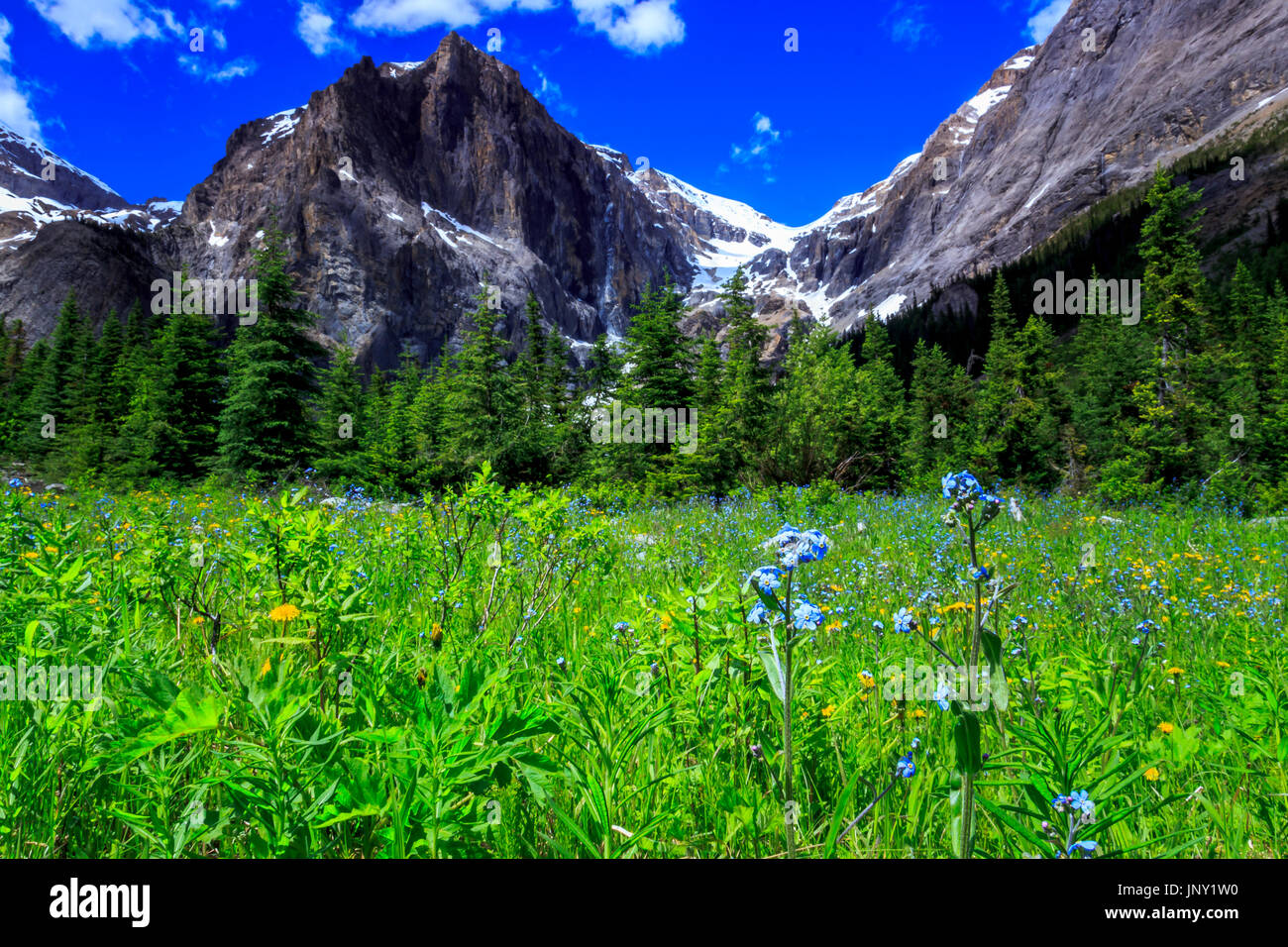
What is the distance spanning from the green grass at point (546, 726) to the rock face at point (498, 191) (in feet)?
220

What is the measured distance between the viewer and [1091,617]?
3961mm

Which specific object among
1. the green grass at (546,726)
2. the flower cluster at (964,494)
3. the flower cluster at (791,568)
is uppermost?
the flower cluster at (964,494)

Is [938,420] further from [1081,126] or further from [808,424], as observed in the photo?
[1081,126]

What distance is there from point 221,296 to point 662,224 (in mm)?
139889

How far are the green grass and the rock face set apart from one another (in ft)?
220

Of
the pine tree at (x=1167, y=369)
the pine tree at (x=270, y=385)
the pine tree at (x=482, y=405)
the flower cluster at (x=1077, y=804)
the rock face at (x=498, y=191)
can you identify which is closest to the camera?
the flower cluster at (x=1077, y=804)

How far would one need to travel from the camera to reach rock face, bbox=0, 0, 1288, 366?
253 feet

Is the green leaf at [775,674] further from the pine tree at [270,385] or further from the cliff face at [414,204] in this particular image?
the cliff face at [414,204]

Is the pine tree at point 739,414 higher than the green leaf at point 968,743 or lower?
higher

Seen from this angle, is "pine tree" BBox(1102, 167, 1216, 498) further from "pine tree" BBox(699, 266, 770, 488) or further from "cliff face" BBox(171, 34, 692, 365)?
"cliff face" BBox(171, 34, 692, 365)

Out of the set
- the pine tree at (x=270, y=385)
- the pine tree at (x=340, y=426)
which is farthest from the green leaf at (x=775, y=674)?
the pine tree at (x=270, y=385)

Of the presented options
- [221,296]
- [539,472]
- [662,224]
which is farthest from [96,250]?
[662,224]

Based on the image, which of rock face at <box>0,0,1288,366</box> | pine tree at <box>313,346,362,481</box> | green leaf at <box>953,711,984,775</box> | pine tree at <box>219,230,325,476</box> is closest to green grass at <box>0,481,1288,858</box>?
green leaf at <box>953,711,984,775</box>

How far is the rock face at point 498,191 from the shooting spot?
253 feet
